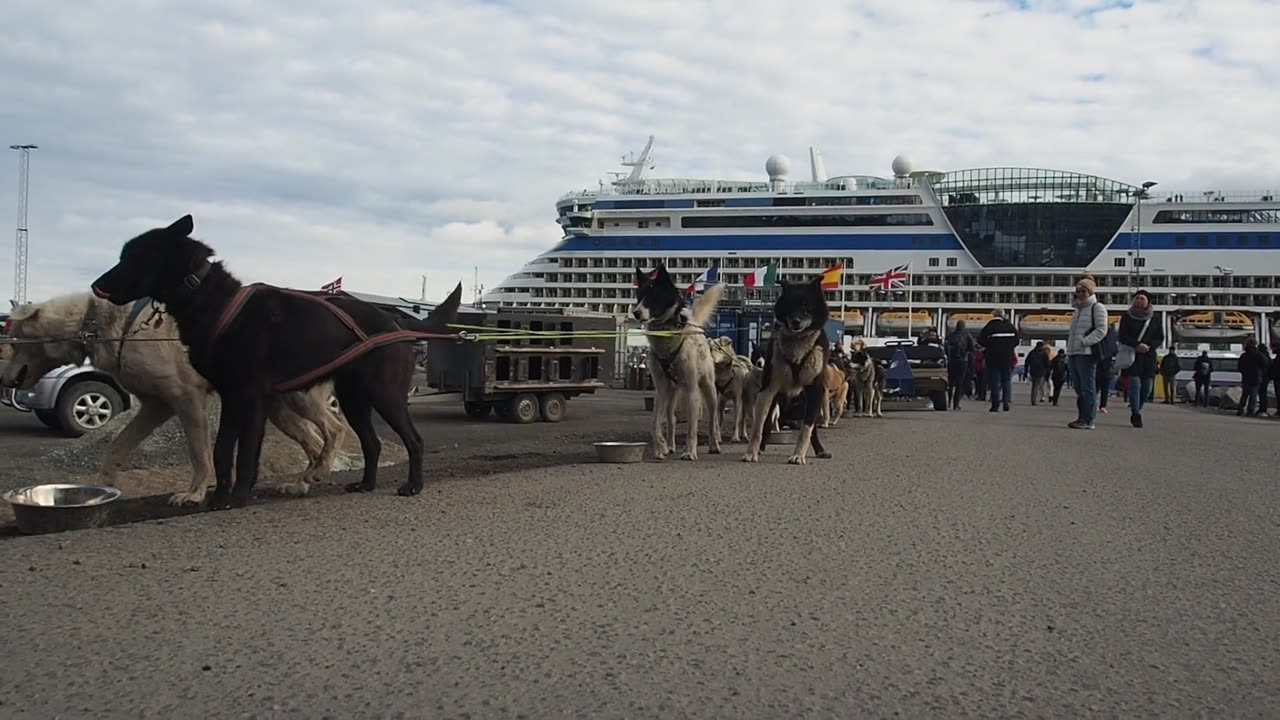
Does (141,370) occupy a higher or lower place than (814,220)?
lower

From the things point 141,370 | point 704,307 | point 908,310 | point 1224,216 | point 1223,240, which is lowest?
point 141,370

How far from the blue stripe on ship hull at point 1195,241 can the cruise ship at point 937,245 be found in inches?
3.9

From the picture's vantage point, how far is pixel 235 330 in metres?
5.79

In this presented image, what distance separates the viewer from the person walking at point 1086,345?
13.4 meters

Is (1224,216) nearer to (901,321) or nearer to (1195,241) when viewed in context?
(1195,241)

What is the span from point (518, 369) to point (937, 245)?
63591 millimetres

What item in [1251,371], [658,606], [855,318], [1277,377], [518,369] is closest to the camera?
[658,606]

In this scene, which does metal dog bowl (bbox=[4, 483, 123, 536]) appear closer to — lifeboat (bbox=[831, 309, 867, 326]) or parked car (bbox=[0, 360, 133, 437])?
parked car (bbox=[0, 360, 133, 437])

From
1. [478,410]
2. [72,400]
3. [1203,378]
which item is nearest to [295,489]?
[72,400]

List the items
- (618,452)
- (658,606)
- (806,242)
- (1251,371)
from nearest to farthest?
1. (658,606)
2. (618,452)
3. (1251,371)
4. (806,242)

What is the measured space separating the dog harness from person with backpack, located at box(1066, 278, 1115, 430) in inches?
406

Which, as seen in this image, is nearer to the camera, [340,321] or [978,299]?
[340,321]

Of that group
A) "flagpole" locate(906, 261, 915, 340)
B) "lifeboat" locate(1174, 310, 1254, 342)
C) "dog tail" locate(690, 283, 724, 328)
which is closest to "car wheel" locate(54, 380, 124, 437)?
"dog tail" locate(690, 283, 724, 328)

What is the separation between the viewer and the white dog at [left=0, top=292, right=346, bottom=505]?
246 inches
